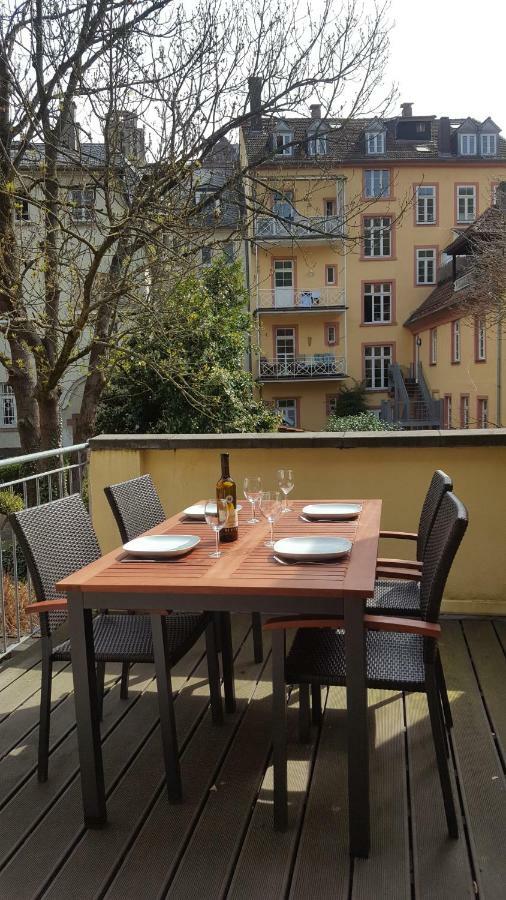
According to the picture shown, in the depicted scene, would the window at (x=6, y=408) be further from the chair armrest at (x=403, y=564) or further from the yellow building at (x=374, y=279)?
the chair armrest at (x=403, y=564)

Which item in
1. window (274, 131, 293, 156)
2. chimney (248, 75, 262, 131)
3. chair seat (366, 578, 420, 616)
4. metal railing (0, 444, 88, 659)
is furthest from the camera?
window (274, 131, 293, 156)

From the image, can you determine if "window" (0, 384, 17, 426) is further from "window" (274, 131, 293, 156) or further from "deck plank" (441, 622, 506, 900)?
"deck plank" (441, 622, 506, 900)

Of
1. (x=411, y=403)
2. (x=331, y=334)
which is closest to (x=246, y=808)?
(x=411, y=403)

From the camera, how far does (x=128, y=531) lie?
9.84 ft

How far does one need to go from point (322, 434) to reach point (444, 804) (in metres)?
2.29

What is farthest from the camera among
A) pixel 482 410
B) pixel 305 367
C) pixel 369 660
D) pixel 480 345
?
pixel 305 367

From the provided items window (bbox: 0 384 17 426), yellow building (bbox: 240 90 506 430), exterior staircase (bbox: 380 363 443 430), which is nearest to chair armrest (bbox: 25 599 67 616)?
window (bbox: 0 384 17 426)

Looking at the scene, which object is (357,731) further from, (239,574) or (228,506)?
(228,506)

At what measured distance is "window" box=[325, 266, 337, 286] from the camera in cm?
2666

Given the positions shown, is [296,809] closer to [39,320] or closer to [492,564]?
[492,564]

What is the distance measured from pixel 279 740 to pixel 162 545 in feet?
2.52

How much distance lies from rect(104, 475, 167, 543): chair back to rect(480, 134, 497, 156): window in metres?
28.3

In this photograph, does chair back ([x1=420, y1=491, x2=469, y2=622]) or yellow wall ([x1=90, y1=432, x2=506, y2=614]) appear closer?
chair back ([x1=420, y1=491, x2=469, y2=622])

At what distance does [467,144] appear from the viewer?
27.4 m
